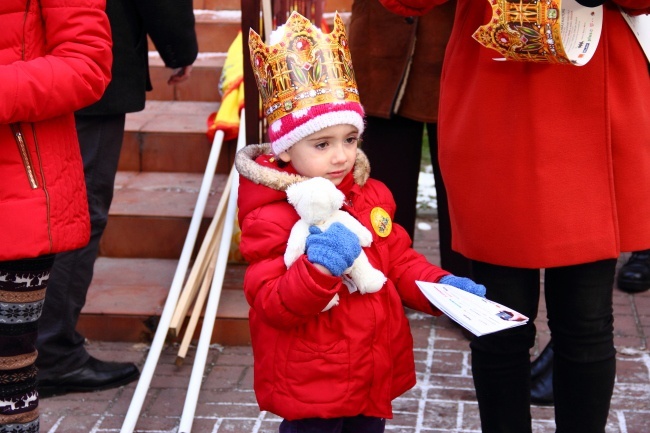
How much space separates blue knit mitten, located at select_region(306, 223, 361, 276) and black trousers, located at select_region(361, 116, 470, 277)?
177 centimetres

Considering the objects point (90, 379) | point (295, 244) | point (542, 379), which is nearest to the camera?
point (295, 244)

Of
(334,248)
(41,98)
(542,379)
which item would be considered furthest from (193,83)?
(334,248)

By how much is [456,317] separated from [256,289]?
0.51m

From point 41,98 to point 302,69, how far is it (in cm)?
66

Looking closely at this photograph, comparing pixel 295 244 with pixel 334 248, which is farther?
pixel 295 244

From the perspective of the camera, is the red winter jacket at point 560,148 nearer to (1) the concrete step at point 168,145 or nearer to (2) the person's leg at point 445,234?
(2) the person's leg at point 445,234

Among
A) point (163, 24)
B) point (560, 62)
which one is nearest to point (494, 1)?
point (560, 62)

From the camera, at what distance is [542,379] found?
3.90m

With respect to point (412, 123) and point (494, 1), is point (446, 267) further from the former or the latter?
point (494, 1)

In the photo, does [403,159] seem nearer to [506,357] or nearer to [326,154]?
[506,357]

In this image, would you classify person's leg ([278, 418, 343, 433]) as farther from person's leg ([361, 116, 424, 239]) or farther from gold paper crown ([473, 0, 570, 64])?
person's leg ([361, 116, 424, 239])

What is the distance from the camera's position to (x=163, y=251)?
510 cm

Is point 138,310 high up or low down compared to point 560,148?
down

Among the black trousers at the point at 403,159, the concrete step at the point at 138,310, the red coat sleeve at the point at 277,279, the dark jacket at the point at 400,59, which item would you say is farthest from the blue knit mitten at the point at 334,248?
the concrete step at the point at 138,310
